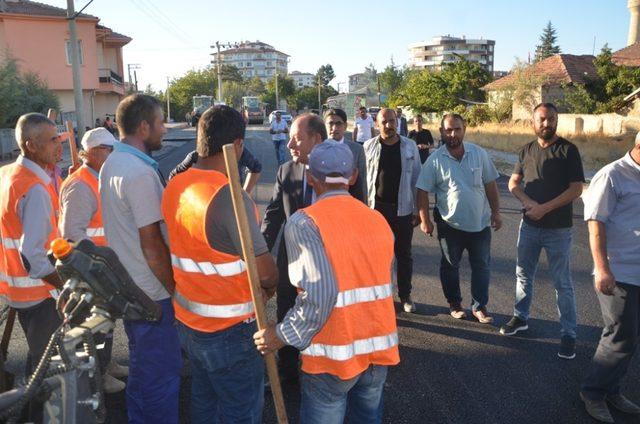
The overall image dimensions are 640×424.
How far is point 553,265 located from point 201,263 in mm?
3114

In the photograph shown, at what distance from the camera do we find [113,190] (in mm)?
2717

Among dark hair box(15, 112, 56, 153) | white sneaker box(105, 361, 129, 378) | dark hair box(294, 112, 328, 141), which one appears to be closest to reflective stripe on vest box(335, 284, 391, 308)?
dark hair box(294, 112, 328, 141)

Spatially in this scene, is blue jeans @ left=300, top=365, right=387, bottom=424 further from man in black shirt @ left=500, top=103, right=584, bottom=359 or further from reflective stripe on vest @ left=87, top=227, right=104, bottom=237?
man in black shirt @ left=500, top=103, right=584, bottom=359

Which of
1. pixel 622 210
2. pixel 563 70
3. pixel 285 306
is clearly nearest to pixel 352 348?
pixel 285 306

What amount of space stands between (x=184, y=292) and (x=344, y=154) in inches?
40.6

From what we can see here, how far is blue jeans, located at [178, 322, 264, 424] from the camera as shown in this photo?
247 cm

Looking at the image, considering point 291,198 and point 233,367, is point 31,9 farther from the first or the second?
point 233,367

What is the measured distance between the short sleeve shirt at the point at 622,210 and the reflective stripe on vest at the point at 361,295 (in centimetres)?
182

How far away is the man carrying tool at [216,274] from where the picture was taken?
7.67 ft

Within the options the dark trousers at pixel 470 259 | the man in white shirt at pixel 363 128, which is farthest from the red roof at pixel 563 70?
the dark trousers at pixel 470 259

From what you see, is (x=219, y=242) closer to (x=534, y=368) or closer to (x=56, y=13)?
(x=534, y=368)

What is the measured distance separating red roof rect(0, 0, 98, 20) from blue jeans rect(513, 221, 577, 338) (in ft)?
124

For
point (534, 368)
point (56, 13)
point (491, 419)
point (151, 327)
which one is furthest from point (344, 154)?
point (56, 13)

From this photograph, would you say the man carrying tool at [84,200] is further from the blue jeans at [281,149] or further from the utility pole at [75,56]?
the utility pole at [75,56]
